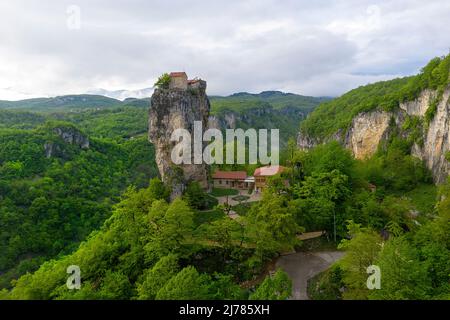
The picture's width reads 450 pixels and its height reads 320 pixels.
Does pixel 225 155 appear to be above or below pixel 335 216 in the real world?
above

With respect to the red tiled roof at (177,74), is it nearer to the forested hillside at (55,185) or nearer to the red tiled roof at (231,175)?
the red tiled roof at (231,175)

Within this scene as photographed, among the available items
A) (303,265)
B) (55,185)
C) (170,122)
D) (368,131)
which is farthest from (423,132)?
(55,185)

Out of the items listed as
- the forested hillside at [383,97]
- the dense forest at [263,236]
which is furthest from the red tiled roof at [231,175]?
the forested hillside at [383,97]

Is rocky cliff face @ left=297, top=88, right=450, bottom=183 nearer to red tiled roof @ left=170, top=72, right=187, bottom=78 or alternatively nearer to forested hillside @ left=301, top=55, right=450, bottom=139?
forested hillside @ left=301, top=55, right=450, bottom=139

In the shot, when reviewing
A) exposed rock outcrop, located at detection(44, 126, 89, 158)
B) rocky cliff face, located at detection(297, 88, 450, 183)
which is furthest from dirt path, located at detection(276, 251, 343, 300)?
exposed rock outcrop, located at detection(44, 126, 89, 158)
